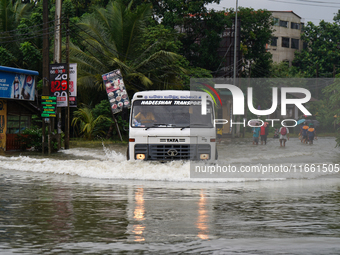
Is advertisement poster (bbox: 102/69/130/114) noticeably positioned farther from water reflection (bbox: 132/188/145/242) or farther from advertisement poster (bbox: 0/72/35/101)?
water reflection (bbox: 132/188/145/242)

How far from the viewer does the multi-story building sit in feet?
223

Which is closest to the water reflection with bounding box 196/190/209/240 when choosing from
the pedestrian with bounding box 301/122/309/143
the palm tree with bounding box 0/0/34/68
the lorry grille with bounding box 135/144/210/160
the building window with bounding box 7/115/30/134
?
the lorry grille with bounding box 135/144/210/160

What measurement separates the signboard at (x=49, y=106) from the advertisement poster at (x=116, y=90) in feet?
24.4

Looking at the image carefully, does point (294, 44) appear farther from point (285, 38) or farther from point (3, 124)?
point (3, 124)

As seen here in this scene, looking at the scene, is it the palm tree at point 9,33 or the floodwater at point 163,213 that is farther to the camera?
the palm tree at point 9,33

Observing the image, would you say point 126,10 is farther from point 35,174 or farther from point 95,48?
point 35,174

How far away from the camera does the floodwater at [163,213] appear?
19.6ft

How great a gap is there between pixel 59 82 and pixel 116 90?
6.55 metres

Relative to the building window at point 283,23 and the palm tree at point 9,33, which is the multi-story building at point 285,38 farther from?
the palm tree at point 9,33

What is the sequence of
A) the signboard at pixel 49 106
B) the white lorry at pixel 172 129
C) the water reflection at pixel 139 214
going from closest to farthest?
1. the water reflection at pixel 139 214
2. the white lorry at pixel 172 129
3. the signboard at pixel 49 106

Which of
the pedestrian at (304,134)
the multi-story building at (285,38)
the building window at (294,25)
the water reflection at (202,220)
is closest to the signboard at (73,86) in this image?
the pedestrian at (304,134)

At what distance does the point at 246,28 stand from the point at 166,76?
56.0 ft

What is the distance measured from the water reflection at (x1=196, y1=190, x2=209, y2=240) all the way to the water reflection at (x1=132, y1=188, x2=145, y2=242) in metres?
0.77

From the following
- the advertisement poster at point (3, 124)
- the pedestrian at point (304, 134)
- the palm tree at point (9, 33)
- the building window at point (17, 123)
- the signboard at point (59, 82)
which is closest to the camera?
the advertisement poster at point (3, 124)
